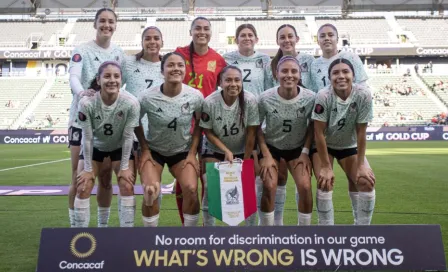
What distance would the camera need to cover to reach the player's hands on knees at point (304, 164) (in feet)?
14.0

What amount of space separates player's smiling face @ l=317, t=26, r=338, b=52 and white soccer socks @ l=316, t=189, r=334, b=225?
1.45m

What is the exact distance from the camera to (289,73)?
417 cm

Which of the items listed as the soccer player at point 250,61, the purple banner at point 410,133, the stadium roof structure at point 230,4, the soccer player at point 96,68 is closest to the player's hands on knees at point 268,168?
the soccer player at point 250,61

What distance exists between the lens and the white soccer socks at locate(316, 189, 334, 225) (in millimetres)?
4258

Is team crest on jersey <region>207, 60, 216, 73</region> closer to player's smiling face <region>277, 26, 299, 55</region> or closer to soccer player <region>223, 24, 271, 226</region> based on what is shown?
soccer player <region>223, 24, 271, 226</region>

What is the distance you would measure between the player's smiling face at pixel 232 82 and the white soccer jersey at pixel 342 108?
0.72 m

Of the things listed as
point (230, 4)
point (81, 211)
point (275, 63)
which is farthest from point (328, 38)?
point (230, 4)

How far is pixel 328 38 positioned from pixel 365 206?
65.1 inches

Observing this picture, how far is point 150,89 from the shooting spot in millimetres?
4270

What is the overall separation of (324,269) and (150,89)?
6.95 ft

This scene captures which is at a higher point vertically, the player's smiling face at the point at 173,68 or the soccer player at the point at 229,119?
the player's smiling face at the point at 173,68

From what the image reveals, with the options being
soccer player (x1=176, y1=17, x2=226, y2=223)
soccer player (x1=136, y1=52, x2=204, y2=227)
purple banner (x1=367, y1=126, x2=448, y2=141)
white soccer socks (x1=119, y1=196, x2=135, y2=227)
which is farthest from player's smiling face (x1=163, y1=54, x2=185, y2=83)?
purple banner (x1=367, y1=126, x2=448, y2=141)

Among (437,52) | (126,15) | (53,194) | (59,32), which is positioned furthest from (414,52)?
(53,194)

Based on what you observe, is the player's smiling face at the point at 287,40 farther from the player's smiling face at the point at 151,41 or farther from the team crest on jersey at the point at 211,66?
the player's smiling face at the point at 151,41
